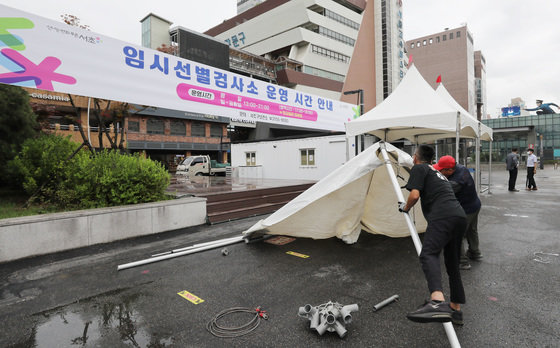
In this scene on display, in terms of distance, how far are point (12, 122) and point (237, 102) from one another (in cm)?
590

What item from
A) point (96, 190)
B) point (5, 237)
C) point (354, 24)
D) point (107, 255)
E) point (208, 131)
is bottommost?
point (107, 255)

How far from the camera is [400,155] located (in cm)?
488

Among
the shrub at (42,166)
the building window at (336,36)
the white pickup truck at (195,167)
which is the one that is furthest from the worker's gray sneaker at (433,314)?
the building window at (336,36)

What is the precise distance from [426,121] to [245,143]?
53.9 feet

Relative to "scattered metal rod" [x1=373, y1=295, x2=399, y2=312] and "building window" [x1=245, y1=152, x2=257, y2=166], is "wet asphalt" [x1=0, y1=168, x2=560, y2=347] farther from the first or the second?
"building window" [x1=245, y1=152, x2=257, y2=166]

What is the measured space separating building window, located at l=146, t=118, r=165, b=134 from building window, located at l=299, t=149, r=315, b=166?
26585mm

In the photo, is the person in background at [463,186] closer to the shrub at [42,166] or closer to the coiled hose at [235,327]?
the coiled hose at [235,327]

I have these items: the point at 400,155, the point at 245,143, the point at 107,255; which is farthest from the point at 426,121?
the point at 245,143

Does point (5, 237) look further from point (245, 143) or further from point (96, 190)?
point (245, 143)

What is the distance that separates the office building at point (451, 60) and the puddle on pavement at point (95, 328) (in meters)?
Answer: 115

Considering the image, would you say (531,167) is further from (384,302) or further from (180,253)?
(180,253)

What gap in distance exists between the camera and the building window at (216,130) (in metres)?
43.4

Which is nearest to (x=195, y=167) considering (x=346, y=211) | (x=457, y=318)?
(x=346, y=211)

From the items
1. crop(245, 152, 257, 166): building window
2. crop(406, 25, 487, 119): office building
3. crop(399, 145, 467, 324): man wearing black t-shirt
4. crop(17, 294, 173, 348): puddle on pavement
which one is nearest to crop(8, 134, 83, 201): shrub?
crop(17, 294, 173, 348): puddle on pavement
